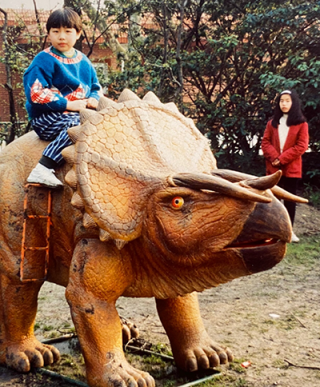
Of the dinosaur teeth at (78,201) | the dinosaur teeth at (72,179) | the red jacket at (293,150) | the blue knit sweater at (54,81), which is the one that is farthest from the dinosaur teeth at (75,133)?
the red jacket at (293,150)

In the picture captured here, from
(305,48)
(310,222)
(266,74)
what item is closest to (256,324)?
(310,222)

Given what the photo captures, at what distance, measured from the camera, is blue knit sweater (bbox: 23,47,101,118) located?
3209 millimetres

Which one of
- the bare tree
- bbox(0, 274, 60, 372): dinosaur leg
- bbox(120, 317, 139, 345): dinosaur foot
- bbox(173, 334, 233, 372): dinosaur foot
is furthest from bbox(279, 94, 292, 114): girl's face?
the bare tree

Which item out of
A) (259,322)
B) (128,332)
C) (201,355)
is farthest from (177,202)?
(259,322)

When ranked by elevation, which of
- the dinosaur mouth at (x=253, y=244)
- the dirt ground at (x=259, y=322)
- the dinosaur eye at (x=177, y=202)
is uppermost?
the dinosaur eye at (x=177, y=202)

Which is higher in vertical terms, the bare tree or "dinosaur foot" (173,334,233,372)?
the bare tree

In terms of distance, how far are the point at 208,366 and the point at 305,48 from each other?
849 centimetres

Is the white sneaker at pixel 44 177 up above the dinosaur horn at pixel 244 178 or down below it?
above

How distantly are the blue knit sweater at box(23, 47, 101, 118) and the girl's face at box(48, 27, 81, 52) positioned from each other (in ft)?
0.17

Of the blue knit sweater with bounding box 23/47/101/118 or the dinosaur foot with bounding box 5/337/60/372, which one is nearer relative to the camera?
the blue knit sweater with bounding box 23/47/101/118

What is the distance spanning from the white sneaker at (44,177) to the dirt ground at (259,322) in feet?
4.34

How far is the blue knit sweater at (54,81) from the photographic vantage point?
10.5 ft

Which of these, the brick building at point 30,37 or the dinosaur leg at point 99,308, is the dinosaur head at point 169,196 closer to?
the dinosaur leg at point 99,308

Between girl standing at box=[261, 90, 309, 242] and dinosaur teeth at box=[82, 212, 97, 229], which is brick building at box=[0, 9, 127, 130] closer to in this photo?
girl standing at box=[261, 90, 309, 242]
